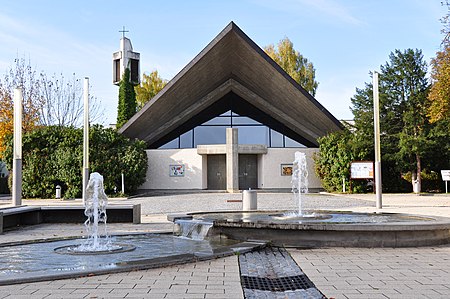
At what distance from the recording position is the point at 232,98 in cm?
3148

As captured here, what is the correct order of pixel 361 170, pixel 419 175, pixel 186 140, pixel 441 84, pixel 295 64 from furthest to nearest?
pixel 295 64 → pixel 186 140 → pixel 419 175 → pixel 361 170 → pixel 441 84

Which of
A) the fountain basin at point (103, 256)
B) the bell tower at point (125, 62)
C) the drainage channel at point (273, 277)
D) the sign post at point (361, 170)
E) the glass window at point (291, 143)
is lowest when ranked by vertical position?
the drainage channel at point (273, 277)

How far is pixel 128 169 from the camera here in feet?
85.2

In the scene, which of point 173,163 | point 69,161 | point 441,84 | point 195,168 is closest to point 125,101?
point 173,163

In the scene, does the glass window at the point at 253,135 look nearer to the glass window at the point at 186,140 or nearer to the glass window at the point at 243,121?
the glass window at the point at 243,121

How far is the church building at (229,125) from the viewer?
2512 cm

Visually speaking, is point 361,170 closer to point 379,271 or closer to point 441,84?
point 441,84

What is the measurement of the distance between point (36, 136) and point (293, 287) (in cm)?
2410

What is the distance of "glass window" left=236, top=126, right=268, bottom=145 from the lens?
30328 mm

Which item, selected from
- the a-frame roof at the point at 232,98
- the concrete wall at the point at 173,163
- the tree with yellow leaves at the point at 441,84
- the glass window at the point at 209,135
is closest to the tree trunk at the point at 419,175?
the a-frame roof at the point at 232,98

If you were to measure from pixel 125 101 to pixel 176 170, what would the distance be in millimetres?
8513

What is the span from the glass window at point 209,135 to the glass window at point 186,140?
32 centimetres

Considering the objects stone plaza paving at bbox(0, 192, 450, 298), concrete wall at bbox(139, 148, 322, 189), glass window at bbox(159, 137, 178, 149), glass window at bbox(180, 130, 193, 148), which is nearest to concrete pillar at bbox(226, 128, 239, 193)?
concrete wall at bbox(139, 148, 322, 189)

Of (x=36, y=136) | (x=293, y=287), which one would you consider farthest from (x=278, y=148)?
(x=293, y=287)
